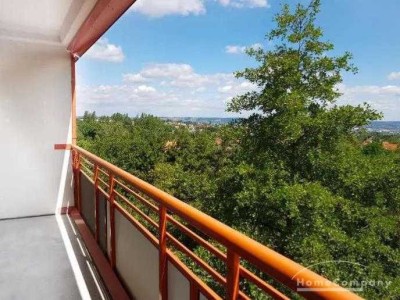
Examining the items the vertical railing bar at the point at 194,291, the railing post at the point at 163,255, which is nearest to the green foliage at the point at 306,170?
the railing post at the point at 163,255

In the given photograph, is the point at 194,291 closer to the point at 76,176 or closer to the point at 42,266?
the point at 42,266

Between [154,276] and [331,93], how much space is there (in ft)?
37.5

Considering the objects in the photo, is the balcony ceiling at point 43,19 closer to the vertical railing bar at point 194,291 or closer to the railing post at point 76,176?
the railing post at point 76,176

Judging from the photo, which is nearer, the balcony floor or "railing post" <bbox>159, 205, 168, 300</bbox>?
"railing post" <bbox>159, 205, 168, 300</bbox>

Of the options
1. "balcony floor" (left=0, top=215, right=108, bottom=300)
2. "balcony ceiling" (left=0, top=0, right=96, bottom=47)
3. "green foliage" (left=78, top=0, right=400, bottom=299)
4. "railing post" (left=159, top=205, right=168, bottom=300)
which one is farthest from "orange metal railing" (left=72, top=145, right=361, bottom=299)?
"green foliage" (left=78, top=0, right=400, bottom=299)

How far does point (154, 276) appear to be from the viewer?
1.69 m

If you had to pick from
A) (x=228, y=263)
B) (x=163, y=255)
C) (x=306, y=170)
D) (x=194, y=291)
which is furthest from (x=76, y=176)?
(x=306, y=170)

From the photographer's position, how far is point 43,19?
11.4ft

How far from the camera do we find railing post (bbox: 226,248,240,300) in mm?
939

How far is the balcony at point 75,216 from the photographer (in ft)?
3.36

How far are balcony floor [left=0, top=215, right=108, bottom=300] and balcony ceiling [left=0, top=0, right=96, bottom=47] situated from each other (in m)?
2.15

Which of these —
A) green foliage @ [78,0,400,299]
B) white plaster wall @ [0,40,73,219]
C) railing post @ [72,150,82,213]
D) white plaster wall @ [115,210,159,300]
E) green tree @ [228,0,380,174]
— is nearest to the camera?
white plaster wall @ [115,210,159,300]

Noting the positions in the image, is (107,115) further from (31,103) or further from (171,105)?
(31,103)

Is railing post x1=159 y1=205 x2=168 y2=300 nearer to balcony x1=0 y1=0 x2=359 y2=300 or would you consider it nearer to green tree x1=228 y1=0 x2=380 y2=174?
balcony x1=0 y1=0 x2=359 y2=300
